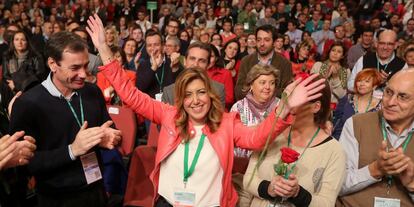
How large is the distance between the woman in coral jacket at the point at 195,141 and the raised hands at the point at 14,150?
2.12 feet

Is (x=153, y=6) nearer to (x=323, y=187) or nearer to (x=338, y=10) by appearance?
(x=338, y=10)

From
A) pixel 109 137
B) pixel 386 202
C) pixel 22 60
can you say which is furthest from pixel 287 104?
pixel 22 60

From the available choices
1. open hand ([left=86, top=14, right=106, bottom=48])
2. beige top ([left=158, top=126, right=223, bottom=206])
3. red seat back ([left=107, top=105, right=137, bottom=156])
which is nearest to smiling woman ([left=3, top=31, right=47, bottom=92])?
red seat back ([left=107, top=105, right=137, bottom=156])

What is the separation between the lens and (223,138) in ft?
7.38

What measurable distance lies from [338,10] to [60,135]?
11.4 metres

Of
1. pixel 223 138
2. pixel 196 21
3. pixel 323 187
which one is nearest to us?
pixel 323 187

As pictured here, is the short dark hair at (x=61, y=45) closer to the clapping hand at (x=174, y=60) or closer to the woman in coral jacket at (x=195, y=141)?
the woman in coral jacket at (x=195, y=141)

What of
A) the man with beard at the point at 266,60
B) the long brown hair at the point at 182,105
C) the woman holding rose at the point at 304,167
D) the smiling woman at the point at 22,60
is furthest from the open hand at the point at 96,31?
the smiling woman at the point at 22,60

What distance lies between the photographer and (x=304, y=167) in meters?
2.13

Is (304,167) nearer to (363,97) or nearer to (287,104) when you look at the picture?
(287,104)

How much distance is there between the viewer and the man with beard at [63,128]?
212 cm

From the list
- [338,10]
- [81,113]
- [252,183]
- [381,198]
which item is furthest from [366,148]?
[338,10]

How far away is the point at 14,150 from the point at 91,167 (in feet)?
1.88

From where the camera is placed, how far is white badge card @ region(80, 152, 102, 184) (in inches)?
89.5
